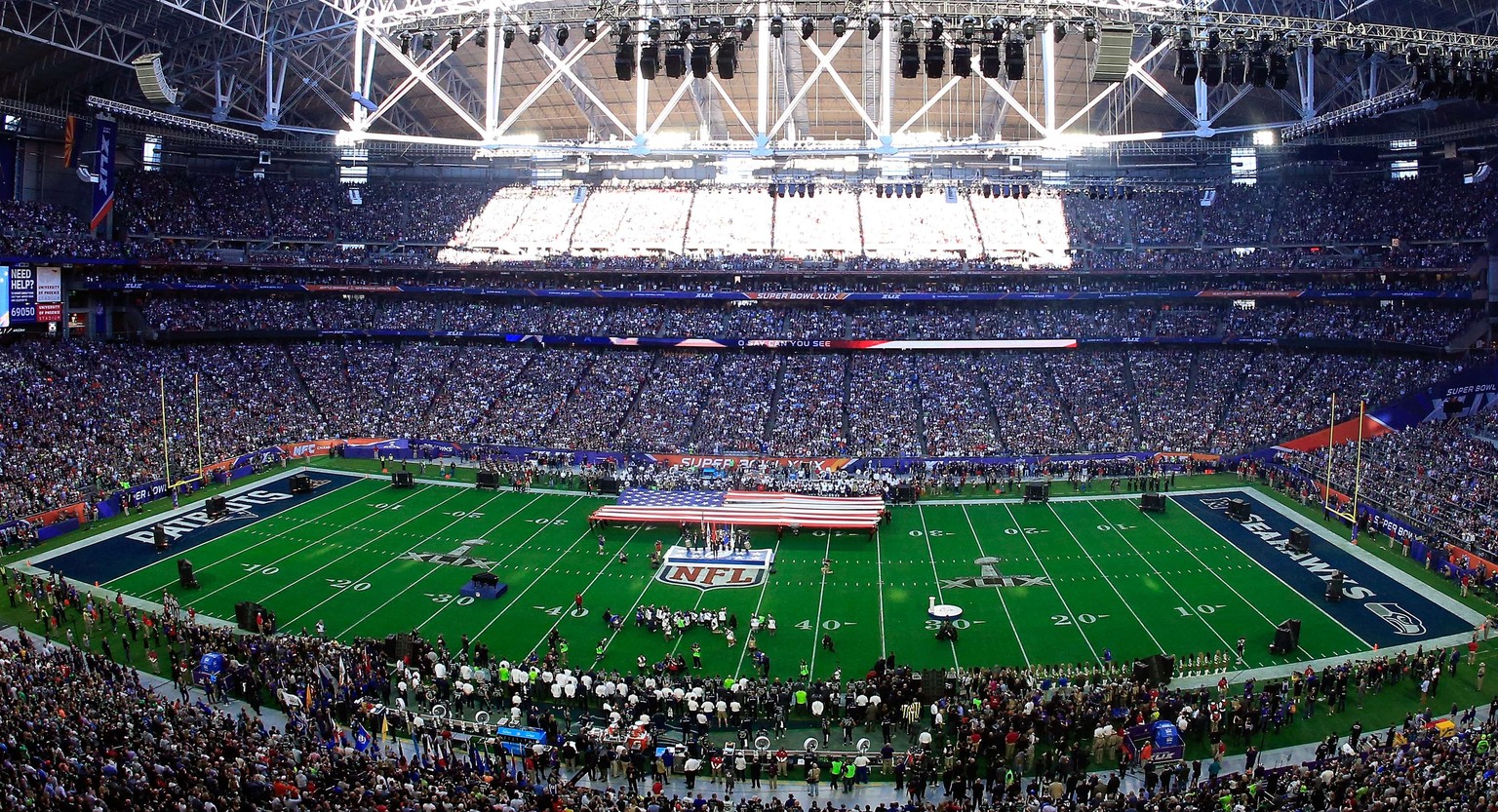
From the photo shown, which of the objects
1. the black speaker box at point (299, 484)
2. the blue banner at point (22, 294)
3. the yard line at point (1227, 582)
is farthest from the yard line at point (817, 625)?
the blue banner at point (22, 294)

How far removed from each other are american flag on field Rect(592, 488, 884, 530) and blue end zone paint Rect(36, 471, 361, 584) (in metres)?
13.2

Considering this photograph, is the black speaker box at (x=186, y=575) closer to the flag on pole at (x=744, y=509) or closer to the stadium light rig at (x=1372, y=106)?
the flag on pole at (x=744, y=509)

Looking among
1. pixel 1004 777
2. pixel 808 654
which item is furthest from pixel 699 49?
pixel 1004 777

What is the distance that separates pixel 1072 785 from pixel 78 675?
2055 centimetres

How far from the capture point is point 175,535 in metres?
36.0

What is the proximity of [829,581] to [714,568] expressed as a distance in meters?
3.64

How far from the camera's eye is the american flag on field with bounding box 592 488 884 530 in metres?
34.9

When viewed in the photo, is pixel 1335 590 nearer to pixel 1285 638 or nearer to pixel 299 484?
pixel 1285 638

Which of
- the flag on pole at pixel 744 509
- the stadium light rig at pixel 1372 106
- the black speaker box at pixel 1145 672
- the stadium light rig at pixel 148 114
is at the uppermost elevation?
the stadium light rig at pixel 148 114

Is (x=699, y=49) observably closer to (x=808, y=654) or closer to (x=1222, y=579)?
(x=808, y=654)

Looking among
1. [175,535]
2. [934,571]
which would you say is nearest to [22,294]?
[175,535]

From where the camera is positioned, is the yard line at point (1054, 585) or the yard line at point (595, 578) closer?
the yard line at point (1054, 585)

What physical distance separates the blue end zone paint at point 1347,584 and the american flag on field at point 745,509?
12154mm

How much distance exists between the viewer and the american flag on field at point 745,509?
115 feet
